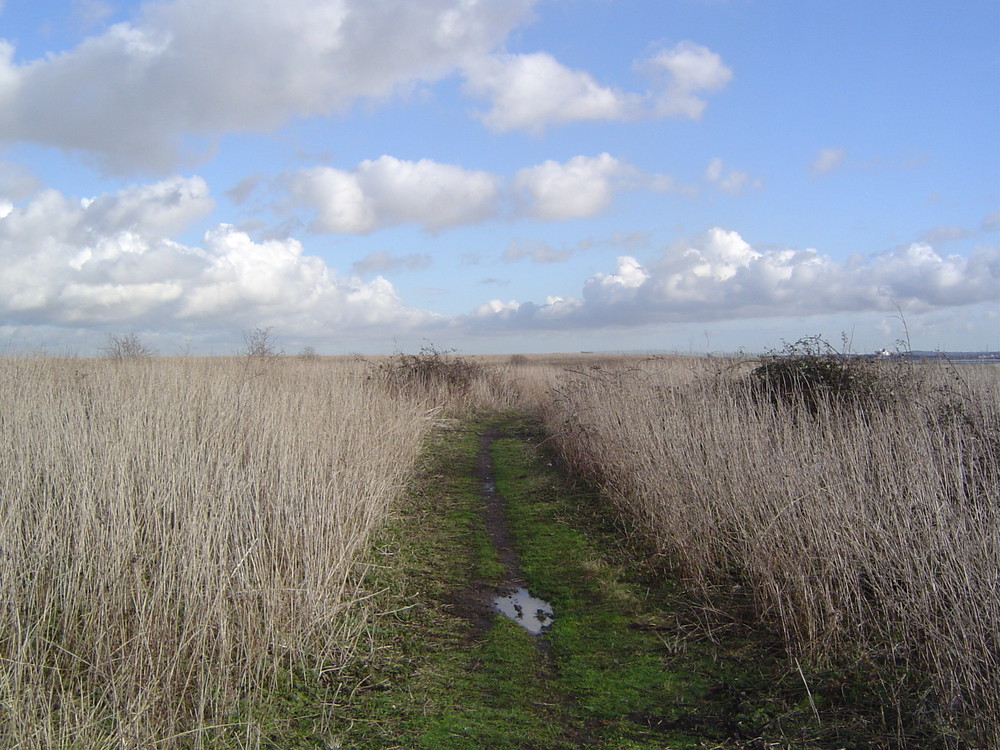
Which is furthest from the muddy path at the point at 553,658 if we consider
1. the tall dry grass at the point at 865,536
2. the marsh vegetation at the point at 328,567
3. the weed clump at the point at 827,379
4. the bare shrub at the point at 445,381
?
the bare shrub at the point at 445,381

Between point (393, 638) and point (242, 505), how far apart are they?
1.28m

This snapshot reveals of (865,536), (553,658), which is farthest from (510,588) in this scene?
(865,536)

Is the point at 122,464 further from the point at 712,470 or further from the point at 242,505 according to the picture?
the point at 712,470

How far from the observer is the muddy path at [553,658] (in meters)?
3.24

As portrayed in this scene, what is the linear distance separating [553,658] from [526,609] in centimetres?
88

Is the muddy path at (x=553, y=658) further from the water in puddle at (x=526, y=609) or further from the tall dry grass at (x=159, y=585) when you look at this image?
the tall dry grass at (x=159, y=585)

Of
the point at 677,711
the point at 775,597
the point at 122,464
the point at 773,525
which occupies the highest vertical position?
the point at 122,464

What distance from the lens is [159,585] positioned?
11.3 feet

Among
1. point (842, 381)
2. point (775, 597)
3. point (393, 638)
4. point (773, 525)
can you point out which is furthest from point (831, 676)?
point (842, 381)

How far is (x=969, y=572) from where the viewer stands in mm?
3283

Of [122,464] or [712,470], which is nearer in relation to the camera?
[122,464]

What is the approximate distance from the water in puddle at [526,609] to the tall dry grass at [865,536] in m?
1.13

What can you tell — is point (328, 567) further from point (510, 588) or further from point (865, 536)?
point (865, 536)

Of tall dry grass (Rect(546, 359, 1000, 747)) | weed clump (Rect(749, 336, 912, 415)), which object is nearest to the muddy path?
tall dry grass (Rect(546, 359, 1000, 747))
